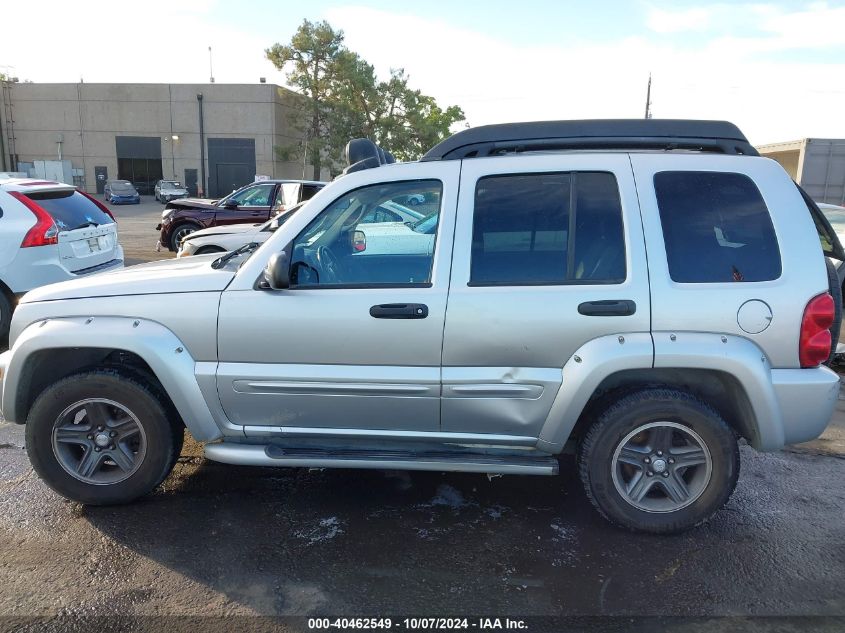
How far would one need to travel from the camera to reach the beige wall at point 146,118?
1730 inches

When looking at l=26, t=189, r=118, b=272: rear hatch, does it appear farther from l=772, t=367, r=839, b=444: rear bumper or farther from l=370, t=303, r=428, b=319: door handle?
l=772, t=367, r=839, b=444: rear bumper

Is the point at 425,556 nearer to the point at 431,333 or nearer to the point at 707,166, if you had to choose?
the point at 431,333

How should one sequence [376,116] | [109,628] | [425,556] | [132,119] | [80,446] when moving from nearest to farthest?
[109,628] → [425,556] → [80,446] → [376,116] → [132,119]

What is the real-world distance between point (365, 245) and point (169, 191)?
40.8 meters

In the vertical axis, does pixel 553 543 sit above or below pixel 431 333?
below

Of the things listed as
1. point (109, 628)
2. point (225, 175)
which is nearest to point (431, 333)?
point (109, 628)

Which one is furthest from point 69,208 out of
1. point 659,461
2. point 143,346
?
point 659,461

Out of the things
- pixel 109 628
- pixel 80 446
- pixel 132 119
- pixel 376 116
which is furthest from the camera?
pixel 132 119

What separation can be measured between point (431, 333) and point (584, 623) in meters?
1.45

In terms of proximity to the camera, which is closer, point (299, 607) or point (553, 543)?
point (299, 607)

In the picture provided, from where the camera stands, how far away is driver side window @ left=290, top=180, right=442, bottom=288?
3.37m

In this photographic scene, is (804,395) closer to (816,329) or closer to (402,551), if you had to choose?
(816,329)

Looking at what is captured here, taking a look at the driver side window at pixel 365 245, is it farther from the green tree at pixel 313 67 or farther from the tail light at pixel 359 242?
the green tree at pixel 313 67

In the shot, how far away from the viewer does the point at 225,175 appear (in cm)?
4525
